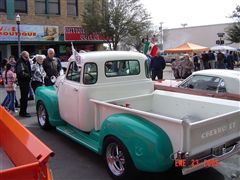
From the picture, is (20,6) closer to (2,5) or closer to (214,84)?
(2,5)

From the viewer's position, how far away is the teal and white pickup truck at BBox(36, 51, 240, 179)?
3832mm

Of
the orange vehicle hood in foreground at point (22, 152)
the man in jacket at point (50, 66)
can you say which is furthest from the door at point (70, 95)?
the man in jacket at point (50, 66)

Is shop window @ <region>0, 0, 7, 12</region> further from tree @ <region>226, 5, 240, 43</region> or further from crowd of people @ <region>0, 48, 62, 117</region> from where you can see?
tree @ <region>226, 5, 240, 43</region>

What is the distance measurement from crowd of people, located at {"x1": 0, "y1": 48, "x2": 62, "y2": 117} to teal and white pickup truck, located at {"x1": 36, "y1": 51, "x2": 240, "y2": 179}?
120 centimetres

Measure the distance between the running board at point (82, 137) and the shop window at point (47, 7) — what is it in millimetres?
21512

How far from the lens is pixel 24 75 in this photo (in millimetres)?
8062

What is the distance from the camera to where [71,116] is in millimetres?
5812

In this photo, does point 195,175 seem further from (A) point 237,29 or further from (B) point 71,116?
(A) point 237,29

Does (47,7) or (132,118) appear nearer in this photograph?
(132,118)

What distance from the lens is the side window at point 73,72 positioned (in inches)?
229

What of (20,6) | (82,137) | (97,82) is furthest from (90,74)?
(20,6)

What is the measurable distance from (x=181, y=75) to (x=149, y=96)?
984cm

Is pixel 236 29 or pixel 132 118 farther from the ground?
pixel 236 29

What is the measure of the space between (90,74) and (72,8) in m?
23.5
